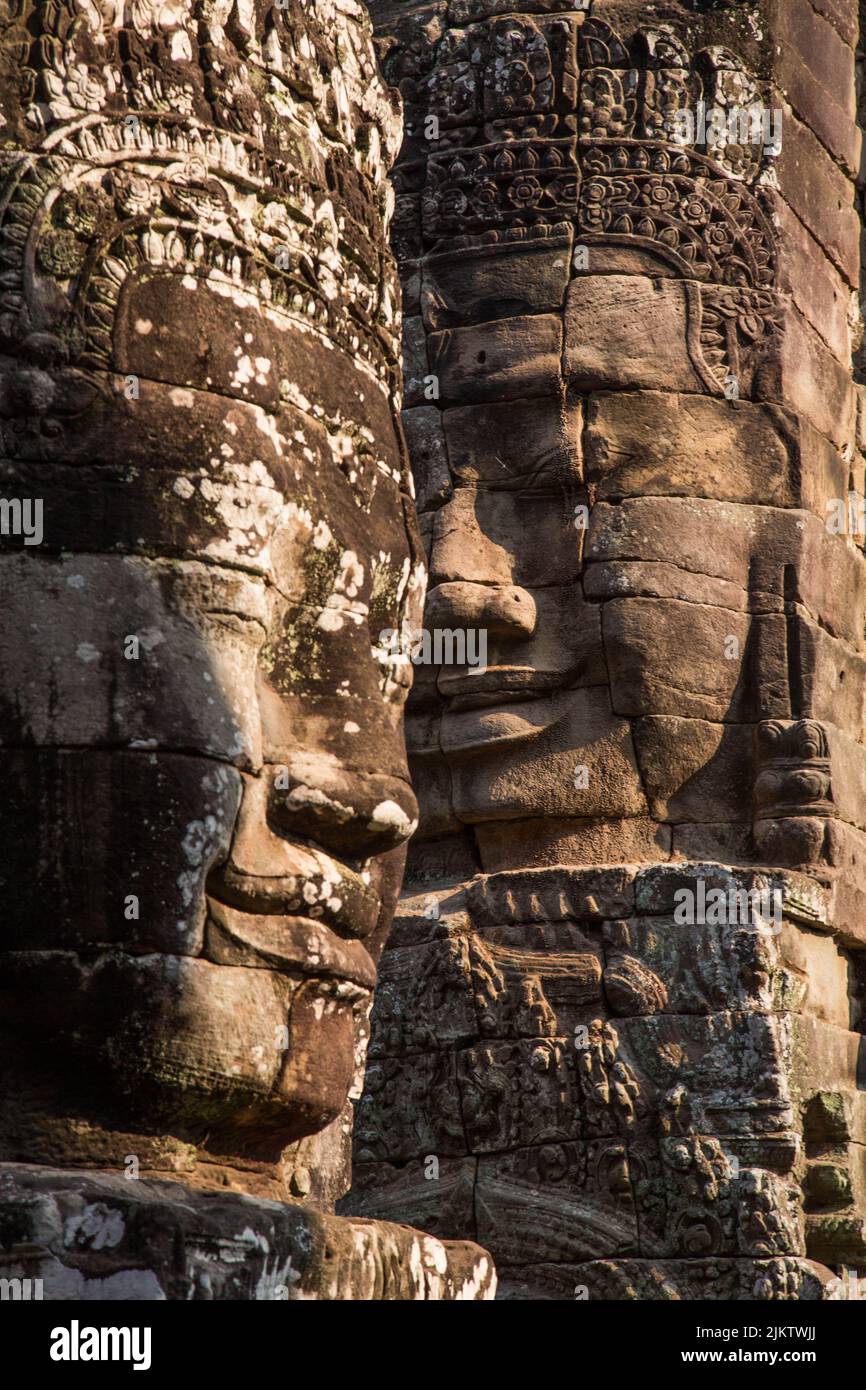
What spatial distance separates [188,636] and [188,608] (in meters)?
0.05

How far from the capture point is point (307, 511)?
3.62m

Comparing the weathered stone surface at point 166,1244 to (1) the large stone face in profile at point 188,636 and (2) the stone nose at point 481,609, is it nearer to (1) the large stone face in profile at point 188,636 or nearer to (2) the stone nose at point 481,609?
(1) the large stone face in profile at point 188,636

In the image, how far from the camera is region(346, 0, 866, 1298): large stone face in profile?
7379mm

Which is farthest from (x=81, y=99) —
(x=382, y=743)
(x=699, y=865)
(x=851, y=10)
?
(x=851, y=10)

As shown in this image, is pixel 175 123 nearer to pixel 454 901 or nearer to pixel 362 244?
pixel 362 244

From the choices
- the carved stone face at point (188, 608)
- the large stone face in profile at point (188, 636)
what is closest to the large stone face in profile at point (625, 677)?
the large stone face in profile at point (188, 636)

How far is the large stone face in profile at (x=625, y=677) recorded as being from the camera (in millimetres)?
7379

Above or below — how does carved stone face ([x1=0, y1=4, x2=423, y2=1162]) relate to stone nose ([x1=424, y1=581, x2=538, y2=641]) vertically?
below

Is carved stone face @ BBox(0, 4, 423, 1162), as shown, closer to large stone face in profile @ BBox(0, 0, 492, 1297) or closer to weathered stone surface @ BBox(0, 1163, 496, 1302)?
large stone face in profile @ BBox(0, 0, 492, 1297)

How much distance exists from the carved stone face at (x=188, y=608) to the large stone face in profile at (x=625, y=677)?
3.80 metres

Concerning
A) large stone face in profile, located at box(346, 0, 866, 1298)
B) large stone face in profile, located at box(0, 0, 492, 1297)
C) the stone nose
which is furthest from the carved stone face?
the stone nose

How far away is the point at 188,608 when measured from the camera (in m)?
3.40

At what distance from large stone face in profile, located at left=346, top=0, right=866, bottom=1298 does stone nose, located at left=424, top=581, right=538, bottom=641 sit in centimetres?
1

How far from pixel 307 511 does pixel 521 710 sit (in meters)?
4.41
